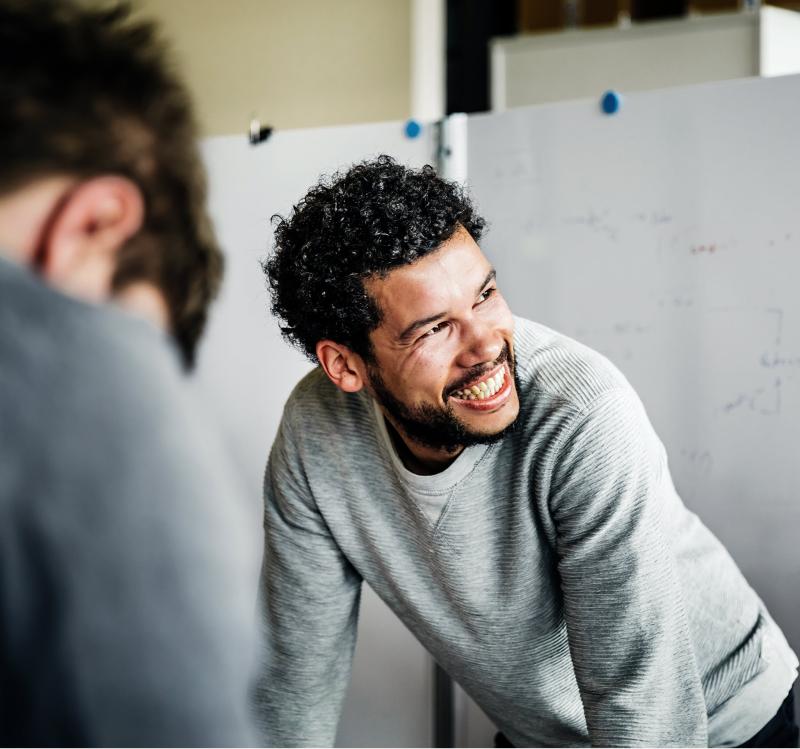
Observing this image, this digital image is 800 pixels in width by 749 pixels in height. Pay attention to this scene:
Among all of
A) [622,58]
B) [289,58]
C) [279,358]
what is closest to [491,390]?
[289,58]

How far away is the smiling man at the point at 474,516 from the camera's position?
27.8 inches

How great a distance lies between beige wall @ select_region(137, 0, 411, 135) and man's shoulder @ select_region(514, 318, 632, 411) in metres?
0.29

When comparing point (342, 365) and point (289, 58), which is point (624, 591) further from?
point (289, 58)

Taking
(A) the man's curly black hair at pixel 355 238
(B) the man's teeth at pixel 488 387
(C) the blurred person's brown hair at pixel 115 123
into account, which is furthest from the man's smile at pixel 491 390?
(C) the blurred person's brown hair at pixel 115 123

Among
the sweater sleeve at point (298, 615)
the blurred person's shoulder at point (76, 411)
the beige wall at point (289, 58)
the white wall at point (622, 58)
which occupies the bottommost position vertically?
the sweater sleeve at point (298, 615)

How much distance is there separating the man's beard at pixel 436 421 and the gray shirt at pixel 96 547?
521 mm

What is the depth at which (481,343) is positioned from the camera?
0.73 metres

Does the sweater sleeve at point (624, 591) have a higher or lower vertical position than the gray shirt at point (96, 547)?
lower

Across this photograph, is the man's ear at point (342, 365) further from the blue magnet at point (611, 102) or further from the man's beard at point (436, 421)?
the blue magnet at point (611, 102)

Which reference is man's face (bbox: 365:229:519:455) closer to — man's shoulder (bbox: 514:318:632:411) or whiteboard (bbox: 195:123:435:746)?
man's shoulder (bbox: 514:318:632:411)

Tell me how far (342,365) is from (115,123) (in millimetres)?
577

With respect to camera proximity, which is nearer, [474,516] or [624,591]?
[624,591]

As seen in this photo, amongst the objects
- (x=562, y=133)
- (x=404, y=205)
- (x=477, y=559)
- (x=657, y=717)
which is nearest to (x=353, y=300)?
(x=404, y=205)

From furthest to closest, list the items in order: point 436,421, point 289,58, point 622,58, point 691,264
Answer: point 622,58 < point 691,264 < point 436,421 < point 289,58
